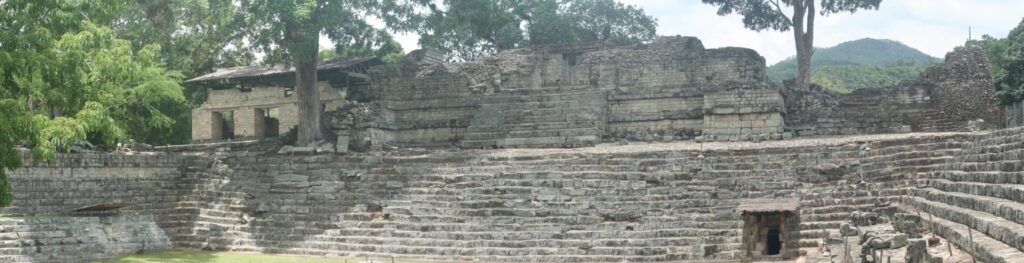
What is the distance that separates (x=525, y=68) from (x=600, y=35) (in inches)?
454

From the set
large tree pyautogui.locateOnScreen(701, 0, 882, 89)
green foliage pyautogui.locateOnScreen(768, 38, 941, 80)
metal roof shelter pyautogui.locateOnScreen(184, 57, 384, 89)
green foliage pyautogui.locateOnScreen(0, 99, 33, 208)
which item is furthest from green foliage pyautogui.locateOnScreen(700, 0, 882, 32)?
green foliage pyautogui.locateOnScreen(768, 38, 941, 80)

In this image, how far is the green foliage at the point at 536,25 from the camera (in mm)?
34816

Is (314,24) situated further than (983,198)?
Yes

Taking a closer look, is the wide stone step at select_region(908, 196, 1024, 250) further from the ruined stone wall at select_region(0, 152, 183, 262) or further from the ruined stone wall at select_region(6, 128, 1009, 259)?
the ruined stone wall at select_region(0, 152, 183, 262)

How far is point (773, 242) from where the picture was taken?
15.7 metres

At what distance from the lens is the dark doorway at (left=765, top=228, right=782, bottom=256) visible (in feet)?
50.7

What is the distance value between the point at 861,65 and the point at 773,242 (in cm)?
3846

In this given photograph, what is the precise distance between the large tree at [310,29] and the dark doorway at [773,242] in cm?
1372

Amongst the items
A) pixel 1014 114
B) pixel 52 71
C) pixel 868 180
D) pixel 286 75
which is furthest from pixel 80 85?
pixel 1014 114

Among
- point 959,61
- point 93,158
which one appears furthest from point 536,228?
point 959,61

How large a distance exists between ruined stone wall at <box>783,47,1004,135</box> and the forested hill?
17.1 feet

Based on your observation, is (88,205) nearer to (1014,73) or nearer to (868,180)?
(868,180)

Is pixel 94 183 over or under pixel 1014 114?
under

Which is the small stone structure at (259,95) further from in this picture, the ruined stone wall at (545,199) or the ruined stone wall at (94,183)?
the ruined stone wall at (545,199)
